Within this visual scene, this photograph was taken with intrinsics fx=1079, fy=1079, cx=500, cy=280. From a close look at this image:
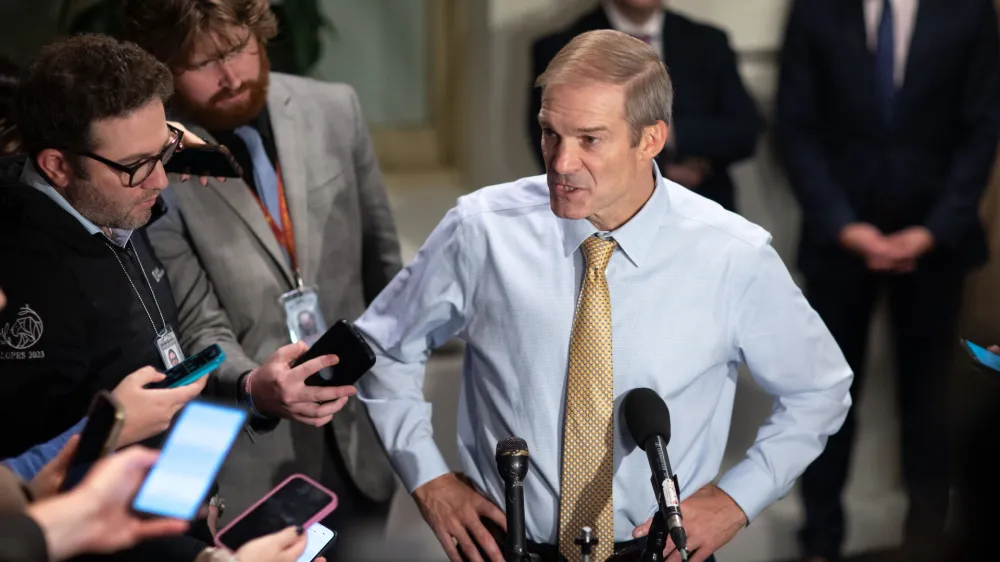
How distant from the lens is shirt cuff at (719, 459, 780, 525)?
2.01 metres

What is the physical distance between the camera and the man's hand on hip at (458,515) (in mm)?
1965

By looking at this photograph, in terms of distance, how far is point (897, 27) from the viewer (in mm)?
3229

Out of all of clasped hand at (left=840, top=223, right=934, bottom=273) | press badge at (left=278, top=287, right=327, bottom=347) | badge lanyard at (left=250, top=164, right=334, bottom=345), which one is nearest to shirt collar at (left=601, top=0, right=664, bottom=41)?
clasped hand at (left=840, top=223, right=934, bottom=273)

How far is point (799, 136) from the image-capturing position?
11.0ft

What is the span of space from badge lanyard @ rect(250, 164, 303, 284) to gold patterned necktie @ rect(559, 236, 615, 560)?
0.80m

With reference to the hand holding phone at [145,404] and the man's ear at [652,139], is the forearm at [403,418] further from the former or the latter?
the man's ear at [652,139]

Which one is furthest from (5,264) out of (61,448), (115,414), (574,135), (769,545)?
(769,545)

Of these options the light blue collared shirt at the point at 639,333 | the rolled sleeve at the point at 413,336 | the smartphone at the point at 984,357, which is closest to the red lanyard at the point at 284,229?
the rolled sleeve at the point at 413,336

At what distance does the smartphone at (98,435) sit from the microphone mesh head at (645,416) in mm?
762

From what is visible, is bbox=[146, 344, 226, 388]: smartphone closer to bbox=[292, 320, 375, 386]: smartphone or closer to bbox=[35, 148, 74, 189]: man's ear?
bbox=[292, 320, 375, 386]: smartphone

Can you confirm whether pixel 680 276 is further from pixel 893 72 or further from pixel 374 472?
pixel 893 72

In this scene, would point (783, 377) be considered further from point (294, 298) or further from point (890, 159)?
point (890, 159)

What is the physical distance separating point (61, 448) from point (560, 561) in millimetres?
866

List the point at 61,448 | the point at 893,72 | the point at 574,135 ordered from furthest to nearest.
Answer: the point at 893,72 → the point at 574,135 → the point at 61,448
